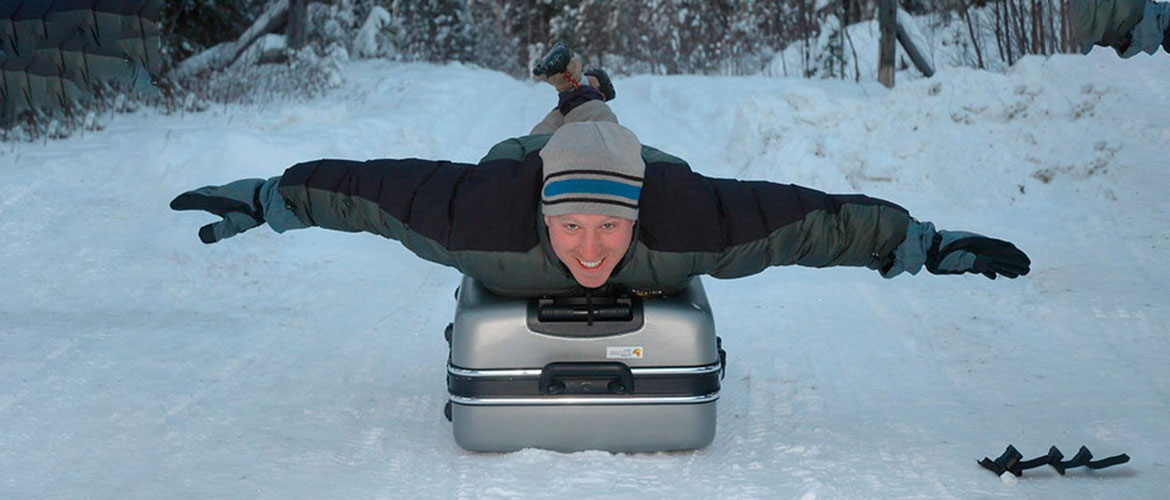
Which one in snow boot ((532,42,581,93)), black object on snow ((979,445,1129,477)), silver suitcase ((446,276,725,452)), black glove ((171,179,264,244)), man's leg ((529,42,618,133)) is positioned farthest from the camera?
snow boot ((532,42,581,93))

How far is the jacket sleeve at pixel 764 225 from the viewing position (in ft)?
11.0

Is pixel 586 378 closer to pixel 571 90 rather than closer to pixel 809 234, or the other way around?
pixel 809 234

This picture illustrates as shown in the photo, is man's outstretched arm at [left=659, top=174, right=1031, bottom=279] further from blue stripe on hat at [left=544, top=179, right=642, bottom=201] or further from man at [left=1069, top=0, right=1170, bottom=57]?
man at [left=1069, top=0, right=1170, bottom=57]

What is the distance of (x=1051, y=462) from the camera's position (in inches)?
124

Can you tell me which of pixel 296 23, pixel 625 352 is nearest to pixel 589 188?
pixel 625 352

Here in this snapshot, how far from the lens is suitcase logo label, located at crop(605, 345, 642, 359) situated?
3344 millimetres

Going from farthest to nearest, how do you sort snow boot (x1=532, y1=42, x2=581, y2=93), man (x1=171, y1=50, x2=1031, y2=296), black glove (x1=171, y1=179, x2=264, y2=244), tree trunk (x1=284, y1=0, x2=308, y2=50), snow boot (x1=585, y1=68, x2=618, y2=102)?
tree trunk (x1=284, y1=0, x2=308, y2=50)
snow boot (x1=585, y1=68, x2=618, y2=102)
snow boot (x1=532, y1=42, x2=581, y2=93)
black glove (x1=171, y1=179, x2=264, y2=244)
man (x1=171, y1=50, x2=1031, y2=296)

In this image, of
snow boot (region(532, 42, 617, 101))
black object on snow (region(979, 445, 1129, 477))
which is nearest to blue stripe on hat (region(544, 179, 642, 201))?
black object on snow (region(979, 445, 1129, 477))

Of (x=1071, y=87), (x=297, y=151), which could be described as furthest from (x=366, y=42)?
(x=1071, y=87)

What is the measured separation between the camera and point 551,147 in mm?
3287

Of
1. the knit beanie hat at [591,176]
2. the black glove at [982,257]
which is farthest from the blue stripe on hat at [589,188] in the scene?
the black glove at [982,257]

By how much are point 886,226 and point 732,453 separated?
2.86 feet

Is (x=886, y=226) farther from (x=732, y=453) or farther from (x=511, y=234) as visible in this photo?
(x=511, y=234)

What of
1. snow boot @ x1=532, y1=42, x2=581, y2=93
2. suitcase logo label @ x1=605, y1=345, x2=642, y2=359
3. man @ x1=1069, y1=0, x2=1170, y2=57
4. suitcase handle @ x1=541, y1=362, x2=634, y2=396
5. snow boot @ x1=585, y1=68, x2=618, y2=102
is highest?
man @ x1=1069, y1=0, x2=1170, y2=57
